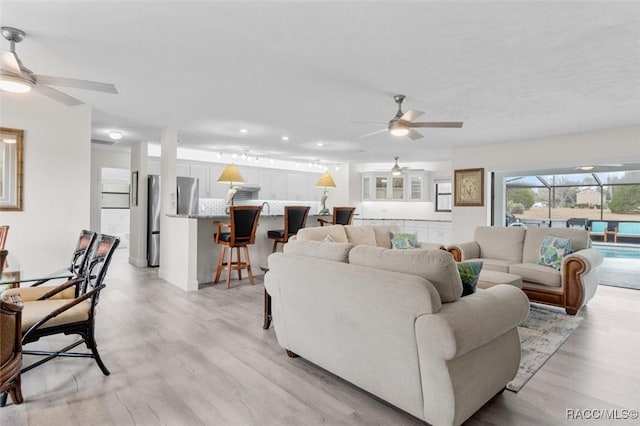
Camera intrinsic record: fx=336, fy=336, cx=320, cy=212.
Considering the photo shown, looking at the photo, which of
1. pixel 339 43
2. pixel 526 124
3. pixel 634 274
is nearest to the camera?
pixel 339 43

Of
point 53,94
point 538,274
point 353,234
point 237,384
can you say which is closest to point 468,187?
point 538,274

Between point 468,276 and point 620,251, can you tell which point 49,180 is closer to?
point 468,276

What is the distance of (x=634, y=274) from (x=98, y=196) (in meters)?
9.85

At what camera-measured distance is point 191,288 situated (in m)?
4.57

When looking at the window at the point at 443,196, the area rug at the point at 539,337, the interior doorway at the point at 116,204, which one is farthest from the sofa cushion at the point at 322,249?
the interior doorway at the point at 116,204

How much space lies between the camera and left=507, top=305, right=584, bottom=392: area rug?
236 cm

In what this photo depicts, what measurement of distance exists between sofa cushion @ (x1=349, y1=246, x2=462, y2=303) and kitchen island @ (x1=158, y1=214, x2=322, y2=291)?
3.38m

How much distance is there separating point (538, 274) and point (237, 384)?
3.54 meters

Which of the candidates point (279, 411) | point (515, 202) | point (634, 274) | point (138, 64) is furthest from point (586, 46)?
point (515, 202)

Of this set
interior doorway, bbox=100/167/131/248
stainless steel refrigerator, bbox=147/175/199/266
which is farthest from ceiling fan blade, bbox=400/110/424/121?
interior doorway, bbox=100/167/131/248

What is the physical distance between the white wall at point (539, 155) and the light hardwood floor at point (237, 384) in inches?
105

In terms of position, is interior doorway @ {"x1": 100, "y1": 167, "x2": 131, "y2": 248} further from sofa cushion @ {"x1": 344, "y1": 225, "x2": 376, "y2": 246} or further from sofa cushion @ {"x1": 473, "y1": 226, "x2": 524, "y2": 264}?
sofa cushion @ {"x1": 473, "y1": 226, "x2": 524, "y2": 264}

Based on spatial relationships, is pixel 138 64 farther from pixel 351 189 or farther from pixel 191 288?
pixel 351 189

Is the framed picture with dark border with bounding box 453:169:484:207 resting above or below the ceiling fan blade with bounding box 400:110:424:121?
below
